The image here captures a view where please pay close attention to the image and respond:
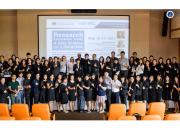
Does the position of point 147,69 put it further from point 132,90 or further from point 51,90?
point 51,90

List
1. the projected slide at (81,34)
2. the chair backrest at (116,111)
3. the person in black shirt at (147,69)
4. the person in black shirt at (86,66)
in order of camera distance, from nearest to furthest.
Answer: the chair backrest at (116,111) → the person in black shirt at (147,69) → the person in black shirt at (86,66) → the projected slide at (81,34)

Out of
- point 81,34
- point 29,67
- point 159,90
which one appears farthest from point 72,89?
point 81,34

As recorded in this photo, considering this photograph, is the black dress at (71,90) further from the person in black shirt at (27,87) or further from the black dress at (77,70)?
the person in black shirt at (27,87)

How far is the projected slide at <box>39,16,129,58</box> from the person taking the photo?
1343 centimetres

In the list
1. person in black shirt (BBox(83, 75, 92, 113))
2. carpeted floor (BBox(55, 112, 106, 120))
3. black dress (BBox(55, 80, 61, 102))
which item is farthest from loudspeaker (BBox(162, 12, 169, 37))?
black dress (BBox(55, 80, 61, 102))

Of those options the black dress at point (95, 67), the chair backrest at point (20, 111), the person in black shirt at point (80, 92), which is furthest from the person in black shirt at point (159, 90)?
the chair backrest at point (20, 111)

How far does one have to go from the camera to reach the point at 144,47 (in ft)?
44.9

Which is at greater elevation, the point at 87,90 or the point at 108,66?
the point at 108,66

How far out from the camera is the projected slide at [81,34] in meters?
13.4

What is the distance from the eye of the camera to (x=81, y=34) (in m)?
13.5

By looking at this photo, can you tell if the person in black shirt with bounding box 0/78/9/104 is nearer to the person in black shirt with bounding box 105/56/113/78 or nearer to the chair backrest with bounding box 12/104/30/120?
the chair backrest with bounding box 12/104/30/120
